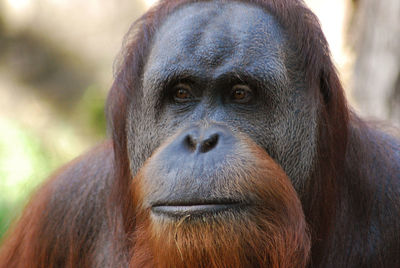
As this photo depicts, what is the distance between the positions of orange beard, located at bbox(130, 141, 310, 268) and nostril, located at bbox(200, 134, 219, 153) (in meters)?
0.11

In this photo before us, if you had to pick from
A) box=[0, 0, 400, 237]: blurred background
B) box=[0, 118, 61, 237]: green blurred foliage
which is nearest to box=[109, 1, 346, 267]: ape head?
box=[0, 118, 61, 237]: green blurred foliage

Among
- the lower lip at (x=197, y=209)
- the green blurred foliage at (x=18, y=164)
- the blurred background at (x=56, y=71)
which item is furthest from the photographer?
the blurred background at (x=56, y=71)

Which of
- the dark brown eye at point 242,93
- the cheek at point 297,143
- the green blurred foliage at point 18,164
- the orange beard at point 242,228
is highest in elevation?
the dark brown eye at point 242,93

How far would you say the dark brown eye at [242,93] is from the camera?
274 cm

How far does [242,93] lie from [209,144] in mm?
347

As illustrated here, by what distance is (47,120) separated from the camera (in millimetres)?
9445

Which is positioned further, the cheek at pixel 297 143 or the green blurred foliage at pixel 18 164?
the green blurred foliage at pixel 18 164

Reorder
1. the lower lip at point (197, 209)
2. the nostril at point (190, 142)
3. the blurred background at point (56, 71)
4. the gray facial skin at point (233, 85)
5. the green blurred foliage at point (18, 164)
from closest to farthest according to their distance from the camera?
1. the lower lip at point (197, 209)
2. the nostril at point (190, 142)
3. the gray facial skin at point (233, 85)
4. the green blurred foliage at point (18, 164)
5. the blurred background at point (56, 71)

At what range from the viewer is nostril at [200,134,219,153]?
8.16 ft

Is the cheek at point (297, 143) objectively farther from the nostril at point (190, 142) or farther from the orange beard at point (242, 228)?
the nostril at point (190, 142)

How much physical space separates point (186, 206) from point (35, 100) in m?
7.69

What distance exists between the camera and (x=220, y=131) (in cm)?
255

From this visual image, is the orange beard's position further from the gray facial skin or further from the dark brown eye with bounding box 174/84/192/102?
the dark brown eye with bounding box 174/84/192/102

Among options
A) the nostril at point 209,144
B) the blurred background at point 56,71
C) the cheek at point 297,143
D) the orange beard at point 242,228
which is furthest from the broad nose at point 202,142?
the blurred background at point 56,71
